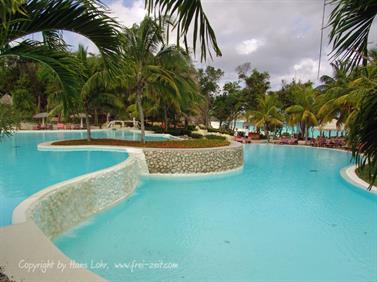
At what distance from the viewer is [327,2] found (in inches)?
66.1

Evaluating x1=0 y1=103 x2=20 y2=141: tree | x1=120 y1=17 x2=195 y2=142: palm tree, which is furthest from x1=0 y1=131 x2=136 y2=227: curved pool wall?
x1=120 y1=17 x2=195 y2=142: palm tree

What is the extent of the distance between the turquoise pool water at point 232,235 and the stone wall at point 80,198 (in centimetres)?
27

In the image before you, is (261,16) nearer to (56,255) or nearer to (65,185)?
(56,255)

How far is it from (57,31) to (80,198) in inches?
178

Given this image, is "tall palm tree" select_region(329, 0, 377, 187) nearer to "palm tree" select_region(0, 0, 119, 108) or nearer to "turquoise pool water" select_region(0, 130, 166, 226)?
"palm tree" select_region(0, 0, 119, 108)

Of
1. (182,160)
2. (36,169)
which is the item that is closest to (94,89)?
(36,169)

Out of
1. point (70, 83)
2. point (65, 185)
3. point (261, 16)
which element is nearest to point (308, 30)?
point (261, 16)

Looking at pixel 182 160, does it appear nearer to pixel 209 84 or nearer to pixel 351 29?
pixel 351 29

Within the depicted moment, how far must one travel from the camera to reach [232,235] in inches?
226

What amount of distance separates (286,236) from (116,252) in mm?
3549

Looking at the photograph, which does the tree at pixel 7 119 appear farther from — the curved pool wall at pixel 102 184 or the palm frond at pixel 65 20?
the curved pool wall at pixel 102 184

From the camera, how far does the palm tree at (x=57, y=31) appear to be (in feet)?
7.64

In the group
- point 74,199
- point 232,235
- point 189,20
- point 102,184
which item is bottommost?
point 232,235

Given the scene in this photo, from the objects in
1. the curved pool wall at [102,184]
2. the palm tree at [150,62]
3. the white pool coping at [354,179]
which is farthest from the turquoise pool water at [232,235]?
the palm tree at [150,62]
